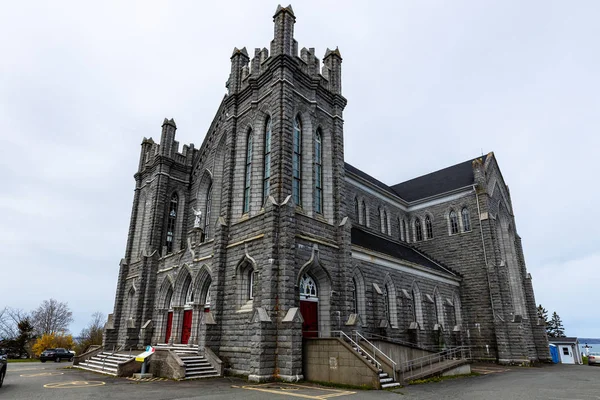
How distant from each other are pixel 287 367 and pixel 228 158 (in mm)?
10768

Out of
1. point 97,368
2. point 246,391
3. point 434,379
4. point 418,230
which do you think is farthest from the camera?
point 418,230

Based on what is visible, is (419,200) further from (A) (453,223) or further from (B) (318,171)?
(B) (318,171)

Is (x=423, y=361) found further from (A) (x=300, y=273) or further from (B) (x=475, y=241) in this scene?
(B) (x=475, y=241)

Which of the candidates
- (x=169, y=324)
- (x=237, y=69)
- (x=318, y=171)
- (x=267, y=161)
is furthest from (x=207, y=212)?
(x=318, y=171)

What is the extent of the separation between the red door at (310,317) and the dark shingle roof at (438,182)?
872 inches

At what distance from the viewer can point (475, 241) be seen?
99.9 ft

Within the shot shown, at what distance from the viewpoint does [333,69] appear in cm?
2147

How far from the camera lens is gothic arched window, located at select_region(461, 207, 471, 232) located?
3139cm

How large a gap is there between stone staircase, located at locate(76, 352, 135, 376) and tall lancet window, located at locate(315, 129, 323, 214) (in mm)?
11473

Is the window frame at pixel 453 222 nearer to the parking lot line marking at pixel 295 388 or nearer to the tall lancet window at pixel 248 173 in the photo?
the tall lancet window at pixel 248 173

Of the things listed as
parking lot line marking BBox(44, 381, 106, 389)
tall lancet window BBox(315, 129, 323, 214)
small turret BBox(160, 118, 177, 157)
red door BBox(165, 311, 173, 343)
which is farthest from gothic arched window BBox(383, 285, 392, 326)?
small turret BBox(160, 118, 177, 157)

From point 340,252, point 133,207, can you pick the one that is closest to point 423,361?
point 340,252

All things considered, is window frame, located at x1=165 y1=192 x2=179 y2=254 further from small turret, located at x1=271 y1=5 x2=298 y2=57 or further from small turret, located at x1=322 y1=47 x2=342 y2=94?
small turret, located at x1=322 y1=47 x2=342 y2=94

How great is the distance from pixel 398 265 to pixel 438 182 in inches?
627
